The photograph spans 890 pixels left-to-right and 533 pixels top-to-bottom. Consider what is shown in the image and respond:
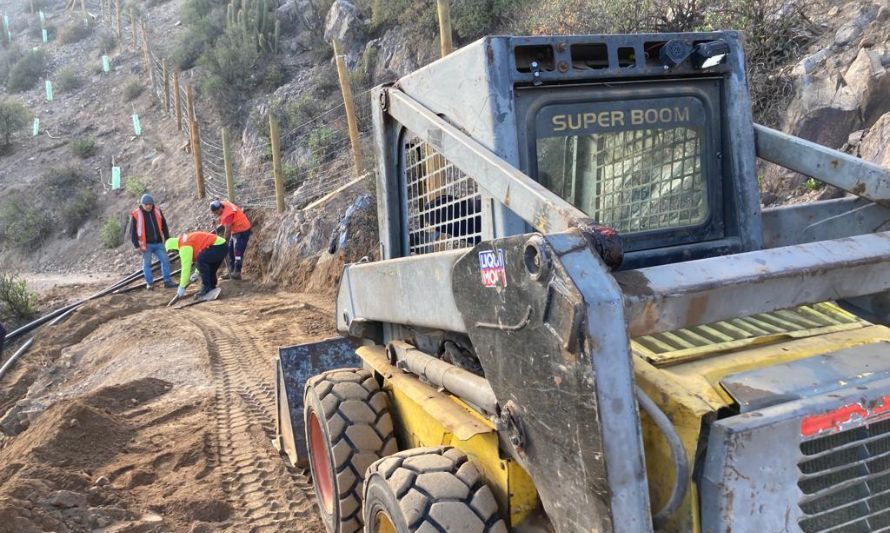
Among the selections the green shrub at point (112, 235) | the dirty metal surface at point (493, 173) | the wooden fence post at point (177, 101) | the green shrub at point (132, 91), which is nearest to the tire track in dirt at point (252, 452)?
the dirty metal surface at point (493, 173)

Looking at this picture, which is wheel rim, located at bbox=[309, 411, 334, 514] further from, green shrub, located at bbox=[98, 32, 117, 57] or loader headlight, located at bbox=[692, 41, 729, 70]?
green shrub, located at bbox=[98, 32, 117, 57]

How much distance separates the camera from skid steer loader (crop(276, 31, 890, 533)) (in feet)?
5.57

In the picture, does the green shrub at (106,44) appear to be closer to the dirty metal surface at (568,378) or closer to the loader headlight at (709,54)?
the loader headlight at (709,54)

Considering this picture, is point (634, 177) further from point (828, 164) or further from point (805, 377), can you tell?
point (805, 377)

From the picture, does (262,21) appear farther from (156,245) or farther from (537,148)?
(537,148)

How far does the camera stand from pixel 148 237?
41.0 ft

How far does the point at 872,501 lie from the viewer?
1872 millimetres

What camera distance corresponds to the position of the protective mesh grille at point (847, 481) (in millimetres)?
1794

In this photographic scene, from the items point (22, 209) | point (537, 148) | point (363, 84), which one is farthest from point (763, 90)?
point (22, 209)

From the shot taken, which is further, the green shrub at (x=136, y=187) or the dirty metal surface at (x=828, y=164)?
the green shrub at (x=136, y=187)

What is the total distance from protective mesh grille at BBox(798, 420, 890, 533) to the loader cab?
3.25 feet

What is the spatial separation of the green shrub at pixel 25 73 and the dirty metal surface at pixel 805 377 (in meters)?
35.2

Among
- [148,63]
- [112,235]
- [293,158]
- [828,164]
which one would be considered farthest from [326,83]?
[828,164]

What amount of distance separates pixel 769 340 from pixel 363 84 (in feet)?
52.1
